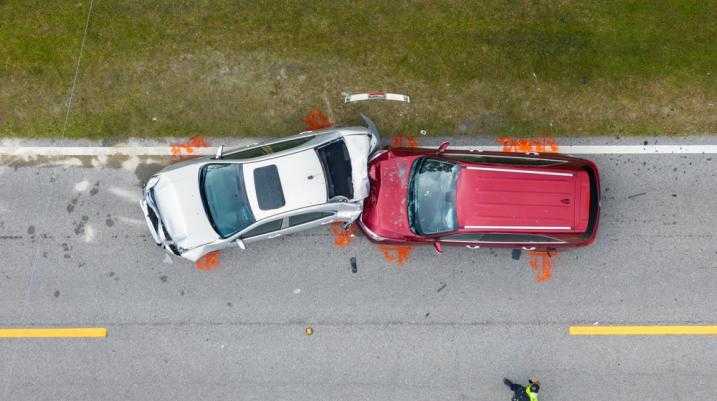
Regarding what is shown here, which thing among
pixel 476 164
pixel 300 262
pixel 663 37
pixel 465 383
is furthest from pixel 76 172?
pixel 663 37

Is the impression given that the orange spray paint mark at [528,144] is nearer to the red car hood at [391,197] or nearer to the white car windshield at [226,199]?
the red car hood at [391,197]

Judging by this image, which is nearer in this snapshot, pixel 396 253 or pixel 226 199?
pixel 226 199

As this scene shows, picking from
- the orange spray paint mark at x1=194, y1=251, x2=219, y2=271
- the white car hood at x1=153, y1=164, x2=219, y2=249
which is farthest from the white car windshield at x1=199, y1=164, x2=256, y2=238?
the orange spray paint mark at x1=194, y1=251, x2=219, y2=271

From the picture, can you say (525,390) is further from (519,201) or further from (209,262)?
(209,262)

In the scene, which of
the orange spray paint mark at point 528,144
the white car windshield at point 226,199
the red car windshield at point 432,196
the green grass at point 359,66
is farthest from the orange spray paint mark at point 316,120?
the orange spray paint mark at point 528,144

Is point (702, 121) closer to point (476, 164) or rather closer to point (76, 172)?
point (476, 164)

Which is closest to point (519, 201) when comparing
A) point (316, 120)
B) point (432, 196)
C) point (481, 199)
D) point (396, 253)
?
point (481, 199)
